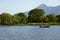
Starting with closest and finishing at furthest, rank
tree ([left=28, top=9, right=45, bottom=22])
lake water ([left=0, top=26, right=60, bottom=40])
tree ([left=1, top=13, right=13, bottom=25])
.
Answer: lake water ([left=0, top=26, right=60, bottom=40]) < tree ([left=1, top=13, right=13, bottom=25]) < tree ([left=28, top=9, right=45, bottom=22])

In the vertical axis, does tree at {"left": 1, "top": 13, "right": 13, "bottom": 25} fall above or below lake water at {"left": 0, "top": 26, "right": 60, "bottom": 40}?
above

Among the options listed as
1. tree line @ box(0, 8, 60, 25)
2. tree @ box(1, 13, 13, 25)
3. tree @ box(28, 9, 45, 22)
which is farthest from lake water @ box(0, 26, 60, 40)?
tree @ box(28, 9, 45, 22)

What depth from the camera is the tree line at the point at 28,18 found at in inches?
4277

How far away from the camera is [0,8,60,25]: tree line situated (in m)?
109

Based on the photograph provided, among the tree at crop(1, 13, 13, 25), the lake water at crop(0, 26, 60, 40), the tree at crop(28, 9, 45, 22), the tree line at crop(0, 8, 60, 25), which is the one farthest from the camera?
the tree at crop(28, 9, 45, 22)

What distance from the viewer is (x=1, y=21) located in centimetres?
10969

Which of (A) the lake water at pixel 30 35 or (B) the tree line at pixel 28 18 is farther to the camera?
(B) the tree line at pixel 28 18

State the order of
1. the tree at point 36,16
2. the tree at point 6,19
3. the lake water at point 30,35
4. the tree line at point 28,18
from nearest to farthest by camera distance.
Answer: the lake water at point 30,35 → the tree at point 6,19 → the tree line at point 28,18 → the tree at point 36,16

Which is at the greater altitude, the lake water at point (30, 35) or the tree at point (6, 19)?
the tree at point (6, 19)

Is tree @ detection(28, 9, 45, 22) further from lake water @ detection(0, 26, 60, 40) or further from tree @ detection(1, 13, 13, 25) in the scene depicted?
lake water @ detection(0, 26, 60, 40)

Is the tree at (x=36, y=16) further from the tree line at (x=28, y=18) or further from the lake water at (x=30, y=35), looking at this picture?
the lake water at (x=30, y=35)

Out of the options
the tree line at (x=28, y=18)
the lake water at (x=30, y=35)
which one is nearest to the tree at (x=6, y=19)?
the tree line at (x=28, y=18)

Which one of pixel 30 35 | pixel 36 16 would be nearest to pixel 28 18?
pixel 36 16

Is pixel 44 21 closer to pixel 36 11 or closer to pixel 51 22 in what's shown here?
pixel 51 22
